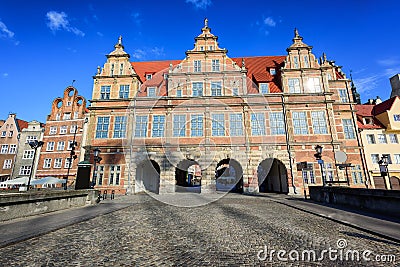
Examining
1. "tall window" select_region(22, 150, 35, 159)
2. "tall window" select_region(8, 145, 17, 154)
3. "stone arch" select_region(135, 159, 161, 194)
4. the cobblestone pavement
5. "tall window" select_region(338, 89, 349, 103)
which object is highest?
"tall window" select_region(338, 89, 349, 103)

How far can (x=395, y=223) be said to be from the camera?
6.85 meters

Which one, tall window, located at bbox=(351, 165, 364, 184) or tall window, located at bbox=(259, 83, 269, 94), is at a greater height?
tall window, located at bbox=(259, 83, 269, 94)

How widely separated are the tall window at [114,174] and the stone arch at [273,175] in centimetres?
1482

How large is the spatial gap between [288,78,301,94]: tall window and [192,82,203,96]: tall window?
9601mm

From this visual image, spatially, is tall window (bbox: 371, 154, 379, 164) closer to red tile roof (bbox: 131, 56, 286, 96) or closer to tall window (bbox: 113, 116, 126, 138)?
red tile roof (bbox: 131, 56, 286, 96)

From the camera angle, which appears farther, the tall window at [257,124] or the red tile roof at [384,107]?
the red tile roof at [384,107]

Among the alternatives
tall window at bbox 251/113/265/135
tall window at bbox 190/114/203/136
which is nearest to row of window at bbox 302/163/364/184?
tall window at bbox 251/113/265/135

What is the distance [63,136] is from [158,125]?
17.7 metres

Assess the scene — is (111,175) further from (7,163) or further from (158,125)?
(7,163)

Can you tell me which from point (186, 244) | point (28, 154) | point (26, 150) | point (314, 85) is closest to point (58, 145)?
point (28, 154)

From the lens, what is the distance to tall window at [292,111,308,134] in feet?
69.3

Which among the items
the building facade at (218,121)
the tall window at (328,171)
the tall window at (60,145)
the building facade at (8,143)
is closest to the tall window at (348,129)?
the building facade at (218,121)

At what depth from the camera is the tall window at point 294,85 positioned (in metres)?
22.3

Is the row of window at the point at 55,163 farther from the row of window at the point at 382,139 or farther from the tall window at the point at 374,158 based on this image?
the row of window at the point at 382,139
